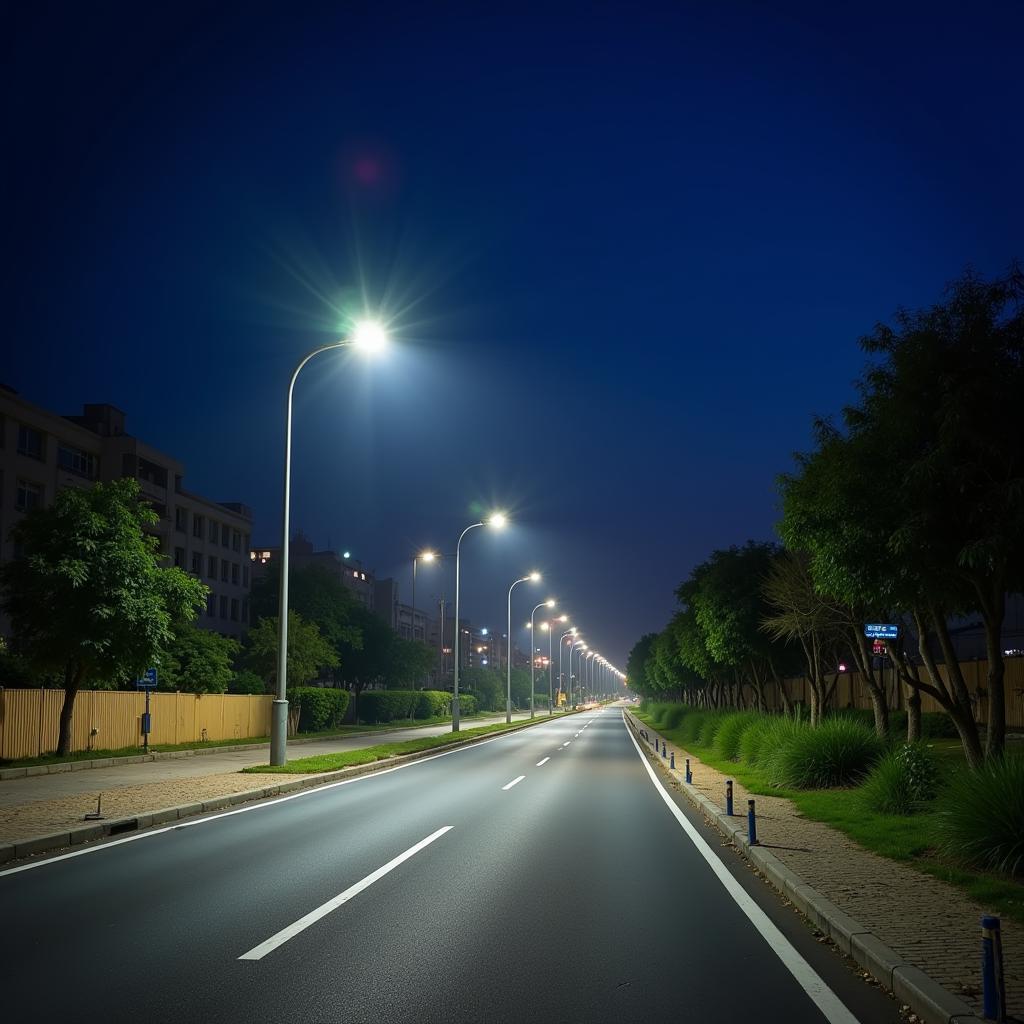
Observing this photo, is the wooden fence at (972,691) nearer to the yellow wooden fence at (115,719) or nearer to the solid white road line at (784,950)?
the solid white road line at (784,950)

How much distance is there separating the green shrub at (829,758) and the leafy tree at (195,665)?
2362 cm

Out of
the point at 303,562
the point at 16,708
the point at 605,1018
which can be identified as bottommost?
the point at 605,1018

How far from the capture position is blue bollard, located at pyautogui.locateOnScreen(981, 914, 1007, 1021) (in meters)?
5.00

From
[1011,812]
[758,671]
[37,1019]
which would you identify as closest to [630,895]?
[1011,812]

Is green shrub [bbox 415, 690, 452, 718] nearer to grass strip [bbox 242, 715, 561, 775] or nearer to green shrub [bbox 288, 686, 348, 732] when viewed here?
green shrub [bbox 288, 686, 348, 732]

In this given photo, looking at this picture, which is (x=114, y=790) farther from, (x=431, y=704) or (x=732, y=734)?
(x=431, y=704)

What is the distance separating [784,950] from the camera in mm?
6867

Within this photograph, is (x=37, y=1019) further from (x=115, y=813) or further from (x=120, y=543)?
(x=120, y=543)

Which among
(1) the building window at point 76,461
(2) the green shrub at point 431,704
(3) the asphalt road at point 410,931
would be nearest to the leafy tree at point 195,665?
(3) the asphalt road at point 410,931

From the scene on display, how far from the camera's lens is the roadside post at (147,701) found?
26.8m

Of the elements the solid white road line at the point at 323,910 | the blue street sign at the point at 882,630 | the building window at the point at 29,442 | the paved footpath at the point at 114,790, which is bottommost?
the solid white road line at the point at 323,910

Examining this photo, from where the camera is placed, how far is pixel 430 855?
1067cm

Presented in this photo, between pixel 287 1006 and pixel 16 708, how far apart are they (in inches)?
839

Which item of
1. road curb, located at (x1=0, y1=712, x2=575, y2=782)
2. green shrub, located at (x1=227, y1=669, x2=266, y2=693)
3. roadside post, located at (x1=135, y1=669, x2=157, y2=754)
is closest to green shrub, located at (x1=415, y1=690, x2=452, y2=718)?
green shrub, located at (x1=227, y1=669, x2=266, y2=693)
